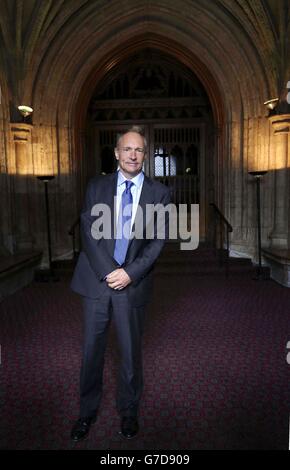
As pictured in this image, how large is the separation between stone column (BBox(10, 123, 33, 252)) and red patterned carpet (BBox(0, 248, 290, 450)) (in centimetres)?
198

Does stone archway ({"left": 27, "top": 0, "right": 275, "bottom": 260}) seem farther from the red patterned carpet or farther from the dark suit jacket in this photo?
the dark suit jacket

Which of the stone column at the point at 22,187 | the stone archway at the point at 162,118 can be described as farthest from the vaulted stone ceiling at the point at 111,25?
the stone archway at the point at 162,118

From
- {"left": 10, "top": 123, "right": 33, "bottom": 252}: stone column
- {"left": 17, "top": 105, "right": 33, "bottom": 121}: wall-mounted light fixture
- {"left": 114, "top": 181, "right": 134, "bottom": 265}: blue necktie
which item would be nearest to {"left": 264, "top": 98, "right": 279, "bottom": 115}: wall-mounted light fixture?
{"left": 17, "top": 105, "right": 33, "bottom": 121}: wall-mounted light fixture

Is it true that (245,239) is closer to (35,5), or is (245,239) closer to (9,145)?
(9,145)

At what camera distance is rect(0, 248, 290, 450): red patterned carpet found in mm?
2309

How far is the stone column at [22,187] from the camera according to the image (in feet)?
22.7

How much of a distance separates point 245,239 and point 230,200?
89 centimetres

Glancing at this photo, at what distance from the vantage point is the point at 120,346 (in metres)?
2.23

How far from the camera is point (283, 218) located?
7.12 metres

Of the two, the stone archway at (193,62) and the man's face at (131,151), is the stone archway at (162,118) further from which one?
the man's face at (131,151)

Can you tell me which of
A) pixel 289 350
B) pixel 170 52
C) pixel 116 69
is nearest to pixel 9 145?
pixel 116 69

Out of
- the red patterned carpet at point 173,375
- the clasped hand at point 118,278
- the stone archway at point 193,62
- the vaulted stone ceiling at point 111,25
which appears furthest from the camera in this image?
the stone archway at point 193,62

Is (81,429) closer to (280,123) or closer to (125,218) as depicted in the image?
(125,218)

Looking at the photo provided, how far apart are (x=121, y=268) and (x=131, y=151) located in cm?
68
